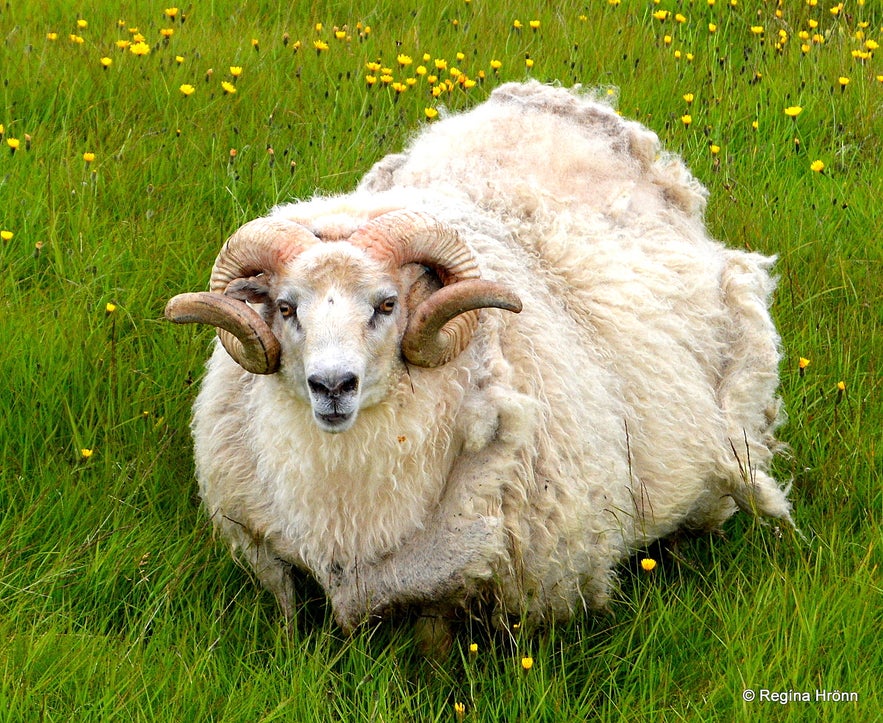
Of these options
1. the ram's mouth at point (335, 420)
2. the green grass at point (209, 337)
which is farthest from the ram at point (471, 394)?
the green grass at point (209, 337)

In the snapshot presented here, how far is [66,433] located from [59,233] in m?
1.12

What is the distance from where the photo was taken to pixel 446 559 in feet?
12.6

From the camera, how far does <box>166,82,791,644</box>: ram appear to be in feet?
12.2

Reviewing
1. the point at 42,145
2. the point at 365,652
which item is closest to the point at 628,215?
the point at 365,652

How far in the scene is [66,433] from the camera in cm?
461

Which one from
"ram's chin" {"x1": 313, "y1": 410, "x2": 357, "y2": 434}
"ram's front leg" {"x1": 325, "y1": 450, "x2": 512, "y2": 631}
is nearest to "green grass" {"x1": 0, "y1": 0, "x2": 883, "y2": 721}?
"ram's front leg" {"x1": 325, "y1": 450, "x2": 512, "y2": 631}

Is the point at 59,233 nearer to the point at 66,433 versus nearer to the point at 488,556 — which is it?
the point at 66,433

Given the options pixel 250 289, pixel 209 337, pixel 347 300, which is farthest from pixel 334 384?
pixel 209 337

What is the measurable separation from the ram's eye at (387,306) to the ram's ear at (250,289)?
1.21 ft

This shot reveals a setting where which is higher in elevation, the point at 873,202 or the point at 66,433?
the point at 873,202

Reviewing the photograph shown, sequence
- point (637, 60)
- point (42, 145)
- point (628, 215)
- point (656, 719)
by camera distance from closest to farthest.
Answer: point (656, 719)
point (628, 215)
point (42, 145)
point (637, 60)

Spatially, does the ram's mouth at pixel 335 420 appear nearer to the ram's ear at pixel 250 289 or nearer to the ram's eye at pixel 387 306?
the ram's eye at pixel 387 306

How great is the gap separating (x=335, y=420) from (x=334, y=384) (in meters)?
0.12

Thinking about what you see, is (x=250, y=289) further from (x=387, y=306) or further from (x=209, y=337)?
(x=209, y=337)
